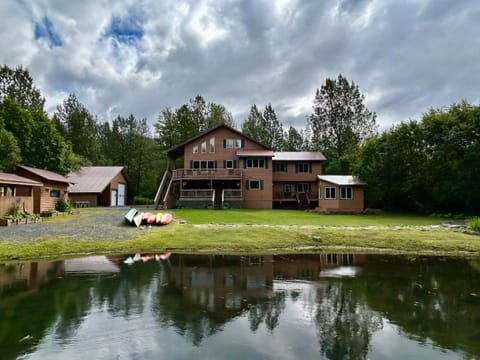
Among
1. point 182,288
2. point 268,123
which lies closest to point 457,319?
point 182,288

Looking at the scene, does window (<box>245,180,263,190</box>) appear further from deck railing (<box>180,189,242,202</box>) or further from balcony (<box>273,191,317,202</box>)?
balcony (<box>273,191,317,202</box>)

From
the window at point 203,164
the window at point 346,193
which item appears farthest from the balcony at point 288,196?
the window at point 203,164

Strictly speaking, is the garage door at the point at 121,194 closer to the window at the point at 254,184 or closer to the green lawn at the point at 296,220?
the window at the point at 254,184

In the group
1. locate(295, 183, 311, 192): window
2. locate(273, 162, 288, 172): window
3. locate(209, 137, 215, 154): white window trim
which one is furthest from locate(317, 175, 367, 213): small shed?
locate(209, 137, 215, 154): white window trim

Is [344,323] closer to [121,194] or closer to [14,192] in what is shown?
[14,192]

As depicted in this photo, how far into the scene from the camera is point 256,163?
32.3 meters

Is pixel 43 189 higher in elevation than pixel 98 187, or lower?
lower

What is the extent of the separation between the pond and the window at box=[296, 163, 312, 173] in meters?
24.8

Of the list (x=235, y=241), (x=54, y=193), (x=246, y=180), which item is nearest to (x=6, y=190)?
(x=54, y=193)

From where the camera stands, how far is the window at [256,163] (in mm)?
32250

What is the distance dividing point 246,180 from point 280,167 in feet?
17.8

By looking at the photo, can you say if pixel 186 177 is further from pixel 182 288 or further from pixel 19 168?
pixel 182 288

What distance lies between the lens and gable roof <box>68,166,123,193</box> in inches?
1308

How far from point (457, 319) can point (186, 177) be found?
26.7 metres
